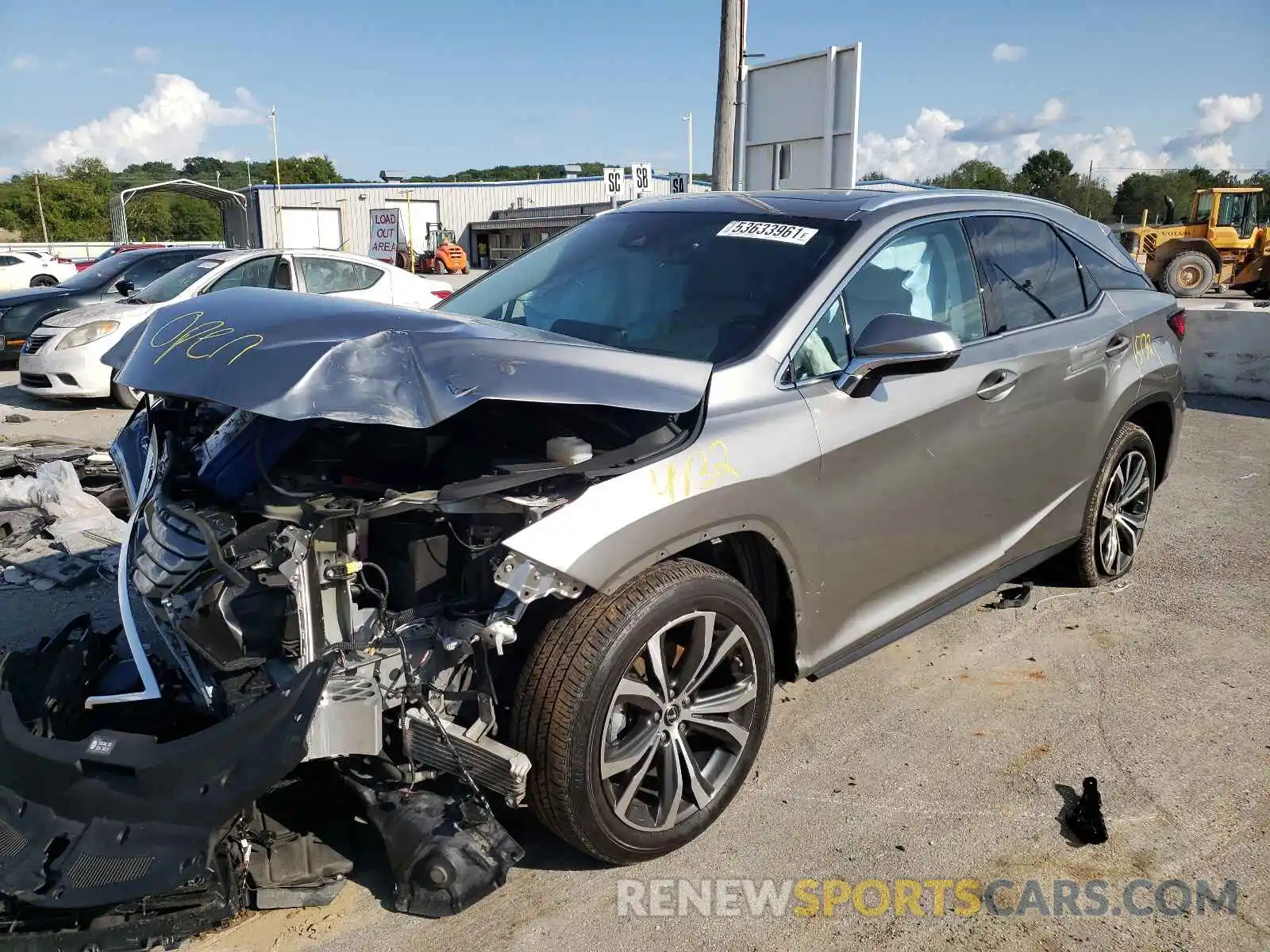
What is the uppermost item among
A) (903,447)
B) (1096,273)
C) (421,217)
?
(421,217)

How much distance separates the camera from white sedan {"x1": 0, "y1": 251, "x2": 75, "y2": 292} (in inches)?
1088

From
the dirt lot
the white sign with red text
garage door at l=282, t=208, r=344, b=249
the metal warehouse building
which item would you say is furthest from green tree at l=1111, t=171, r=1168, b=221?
the dirt lot

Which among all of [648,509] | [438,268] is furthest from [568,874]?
[438,268]

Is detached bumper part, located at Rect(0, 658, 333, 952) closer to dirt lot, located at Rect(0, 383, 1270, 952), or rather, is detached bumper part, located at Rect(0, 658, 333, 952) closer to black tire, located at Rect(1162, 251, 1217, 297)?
dirt lot, located at Rect(0, 383, 1270, 952)

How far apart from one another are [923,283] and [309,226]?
5344 centimetres

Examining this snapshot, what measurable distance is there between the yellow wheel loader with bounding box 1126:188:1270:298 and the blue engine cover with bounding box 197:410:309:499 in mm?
24746

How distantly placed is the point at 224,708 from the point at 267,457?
757 mm

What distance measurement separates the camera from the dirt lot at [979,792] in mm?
2650

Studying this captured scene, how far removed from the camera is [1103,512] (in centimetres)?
484

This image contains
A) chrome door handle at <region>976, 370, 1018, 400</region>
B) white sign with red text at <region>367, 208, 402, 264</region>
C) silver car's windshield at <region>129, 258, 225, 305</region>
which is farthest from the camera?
white sign with red text at <region>367, 208, 402, 264</region>

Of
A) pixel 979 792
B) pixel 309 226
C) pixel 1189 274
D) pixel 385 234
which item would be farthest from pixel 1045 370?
pixel 309 226

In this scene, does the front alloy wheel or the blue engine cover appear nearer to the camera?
the front alloy wheel

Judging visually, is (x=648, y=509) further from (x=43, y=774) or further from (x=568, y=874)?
(x=43, y=774)

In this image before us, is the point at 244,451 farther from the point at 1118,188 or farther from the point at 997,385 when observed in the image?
the point at 1118,188
